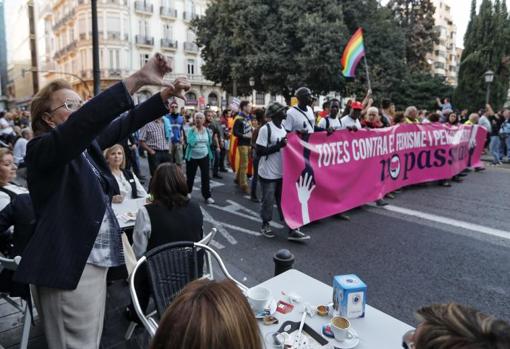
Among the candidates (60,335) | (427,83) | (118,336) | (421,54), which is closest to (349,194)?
(118,336)

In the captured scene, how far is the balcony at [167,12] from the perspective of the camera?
47781 mm

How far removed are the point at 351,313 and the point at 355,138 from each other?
466cm

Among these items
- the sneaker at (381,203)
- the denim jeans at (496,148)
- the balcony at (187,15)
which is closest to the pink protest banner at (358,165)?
the sneaker at (381,203)

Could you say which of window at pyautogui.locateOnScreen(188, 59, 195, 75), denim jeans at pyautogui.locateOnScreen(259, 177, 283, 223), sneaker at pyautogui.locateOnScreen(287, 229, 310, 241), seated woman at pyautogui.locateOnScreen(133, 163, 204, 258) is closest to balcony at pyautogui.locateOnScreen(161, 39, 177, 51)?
window at pyautogui.locateOnScreen(188, 59, 195, 75)

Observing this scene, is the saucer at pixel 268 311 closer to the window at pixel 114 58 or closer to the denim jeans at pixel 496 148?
the denim jeans at pixel 496 148

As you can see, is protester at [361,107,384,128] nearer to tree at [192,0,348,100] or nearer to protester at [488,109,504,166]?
protester at [488,109,504,166]

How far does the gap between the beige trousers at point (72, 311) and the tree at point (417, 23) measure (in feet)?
134

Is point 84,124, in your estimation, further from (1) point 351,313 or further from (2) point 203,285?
(1) point 351,313

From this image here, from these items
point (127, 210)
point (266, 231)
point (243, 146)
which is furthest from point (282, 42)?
point (127, 210)

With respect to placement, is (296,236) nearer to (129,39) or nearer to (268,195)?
(268,195)

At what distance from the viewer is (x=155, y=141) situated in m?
7.21

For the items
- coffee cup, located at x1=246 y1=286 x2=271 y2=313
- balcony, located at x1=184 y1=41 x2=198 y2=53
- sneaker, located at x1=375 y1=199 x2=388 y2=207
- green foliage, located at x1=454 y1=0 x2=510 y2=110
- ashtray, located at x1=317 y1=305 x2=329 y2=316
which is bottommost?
sneaker, located at x1=375 y1=199 x2=388 y2=207

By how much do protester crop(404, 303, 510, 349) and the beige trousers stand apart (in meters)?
1.49

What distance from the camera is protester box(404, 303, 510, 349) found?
931 mm
